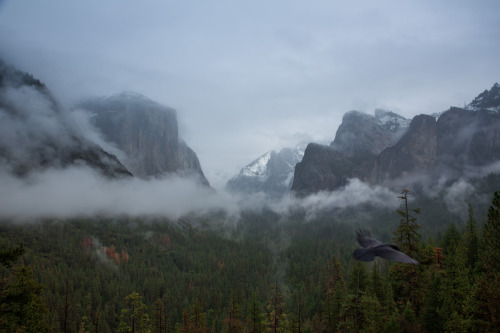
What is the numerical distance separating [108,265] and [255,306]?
110 metres

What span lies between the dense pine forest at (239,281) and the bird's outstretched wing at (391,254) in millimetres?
9400

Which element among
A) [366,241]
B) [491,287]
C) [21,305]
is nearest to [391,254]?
[366,241]

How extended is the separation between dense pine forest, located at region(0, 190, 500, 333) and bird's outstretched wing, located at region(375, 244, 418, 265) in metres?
9.40

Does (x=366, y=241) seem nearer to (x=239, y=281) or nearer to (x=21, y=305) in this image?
(x=21, y=305)

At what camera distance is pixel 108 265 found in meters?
134

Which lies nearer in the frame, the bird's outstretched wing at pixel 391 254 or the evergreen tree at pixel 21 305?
the bird's outstretched wing at pixel 391 254

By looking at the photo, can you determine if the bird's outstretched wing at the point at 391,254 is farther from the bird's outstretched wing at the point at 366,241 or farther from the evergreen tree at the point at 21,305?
the evergreen tree at the point at 21,305

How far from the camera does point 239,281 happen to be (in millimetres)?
118312

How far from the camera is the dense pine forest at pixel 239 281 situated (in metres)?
24.3

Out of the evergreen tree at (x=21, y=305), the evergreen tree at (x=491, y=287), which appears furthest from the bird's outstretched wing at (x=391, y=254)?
the evergreen tree at (x=21, y=305)

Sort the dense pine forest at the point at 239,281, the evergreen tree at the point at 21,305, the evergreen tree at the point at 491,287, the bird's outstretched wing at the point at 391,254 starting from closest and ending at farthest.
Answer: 1. the bird's outstretched wing at the point at 391,254
2. the evergreen tree at the point at 491,287
3. the evergreen tree at the point at 21,305
4. the dense pine forest at the point at 239,281

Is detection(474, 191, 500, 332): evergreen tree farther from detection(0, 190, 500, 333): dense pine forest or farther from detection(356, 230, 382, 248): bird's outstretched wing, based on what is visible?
detection(356, 230, 382, 248): bird's outstretched wing

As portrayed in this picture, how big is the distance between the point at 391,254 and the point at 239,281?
371 feet

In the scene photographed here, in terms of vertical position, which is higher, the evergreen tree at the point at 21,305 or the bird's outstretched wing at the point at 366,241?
the bird's outstretched wing at the point at 366,241
